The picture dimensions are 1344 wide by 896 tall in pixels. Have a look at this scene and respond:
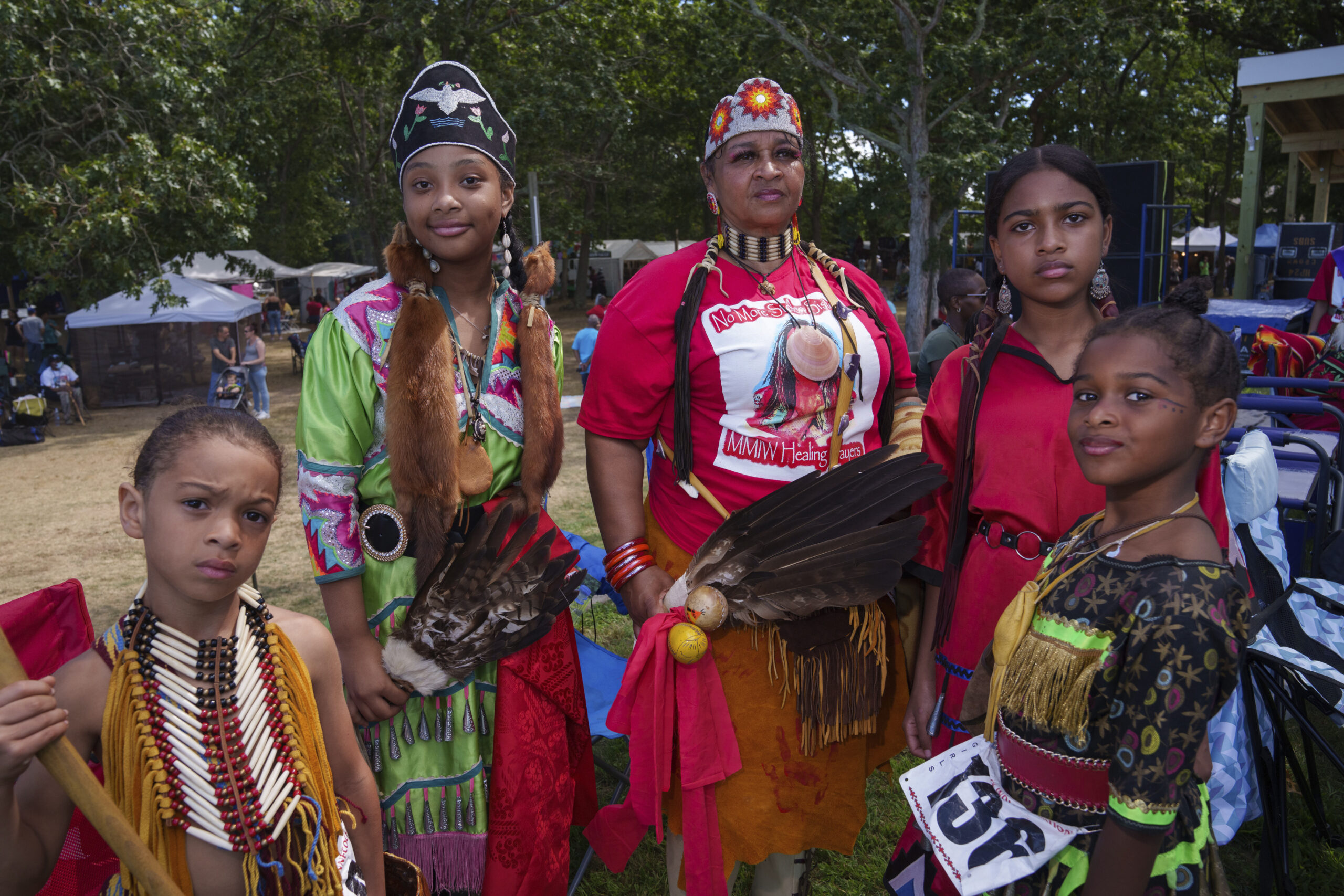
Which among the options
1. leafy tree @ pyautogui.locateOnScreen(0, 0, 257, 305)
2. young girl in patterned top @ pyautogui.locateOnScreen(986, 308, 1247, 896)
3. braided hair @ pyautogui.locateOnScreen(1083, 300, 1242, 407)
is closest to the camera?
young girl in patterned top @ pyautogui.locateOnScreen(986, 308, 1247, 896)

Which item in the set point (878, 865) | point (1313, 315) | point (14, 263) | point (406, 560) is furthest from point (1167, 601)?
point (14, 263)

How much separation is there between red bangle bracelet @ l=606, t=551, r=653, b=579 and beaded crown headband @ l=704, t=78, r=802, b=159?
39.0 inches

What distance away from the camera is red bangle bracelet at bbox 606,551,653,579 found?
205 centimetres

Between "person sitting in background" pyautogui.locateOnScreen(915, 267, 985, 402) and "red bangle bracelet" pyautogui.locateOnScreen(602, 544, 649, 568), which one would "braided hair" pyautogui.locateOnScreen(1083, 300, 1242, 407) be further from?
"person sitting in background" pyautogui.locateOnScreen(915, 267, 985, 402)

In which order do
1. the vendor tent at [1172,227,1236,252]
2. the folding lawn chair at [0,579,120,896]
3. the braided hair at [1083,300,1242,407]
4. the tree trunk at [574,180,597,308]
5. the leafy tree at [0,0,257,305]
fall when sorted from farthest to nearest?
the vendor tent at [1172,227,1236,252], the tree trunk at [574,180,597,308], the leafy tree at [0,0,257,305], the folding lawn chair at [0,579,120,896], the braided hair at [1083,300,1242,407]

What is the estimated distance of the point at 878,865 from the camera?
9.26 ft

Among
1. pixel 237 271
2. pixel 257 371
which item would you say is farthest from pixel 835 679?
pixel 237 271

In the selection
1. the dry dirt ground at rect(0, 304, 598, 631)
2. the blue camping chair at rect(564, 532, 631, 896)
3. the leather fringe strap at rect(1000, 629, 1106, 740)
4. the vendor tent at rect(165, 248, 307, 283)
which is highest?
the vendor tent at rect(165, 248, 307, 283)

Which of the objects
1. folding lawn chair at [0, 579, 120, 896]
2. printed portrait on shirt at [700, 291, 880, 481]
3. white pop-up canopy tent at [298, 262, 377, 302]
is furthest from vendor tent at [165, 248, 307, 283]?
printed portrait on shirt at [700, 291, 880, 481]

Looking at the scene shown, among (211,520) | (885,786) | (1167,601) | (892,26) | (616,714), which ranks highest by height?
(892,26)

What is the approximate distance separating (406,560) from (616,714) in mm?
568

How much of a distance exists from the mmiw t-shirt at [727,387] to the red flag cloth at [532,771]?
0.33 meters

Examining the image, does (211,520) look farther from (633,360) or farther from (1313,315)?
(1313,315)

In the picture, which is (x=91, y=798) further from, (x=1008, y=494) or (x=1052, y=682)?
(x=1008, y=494)
